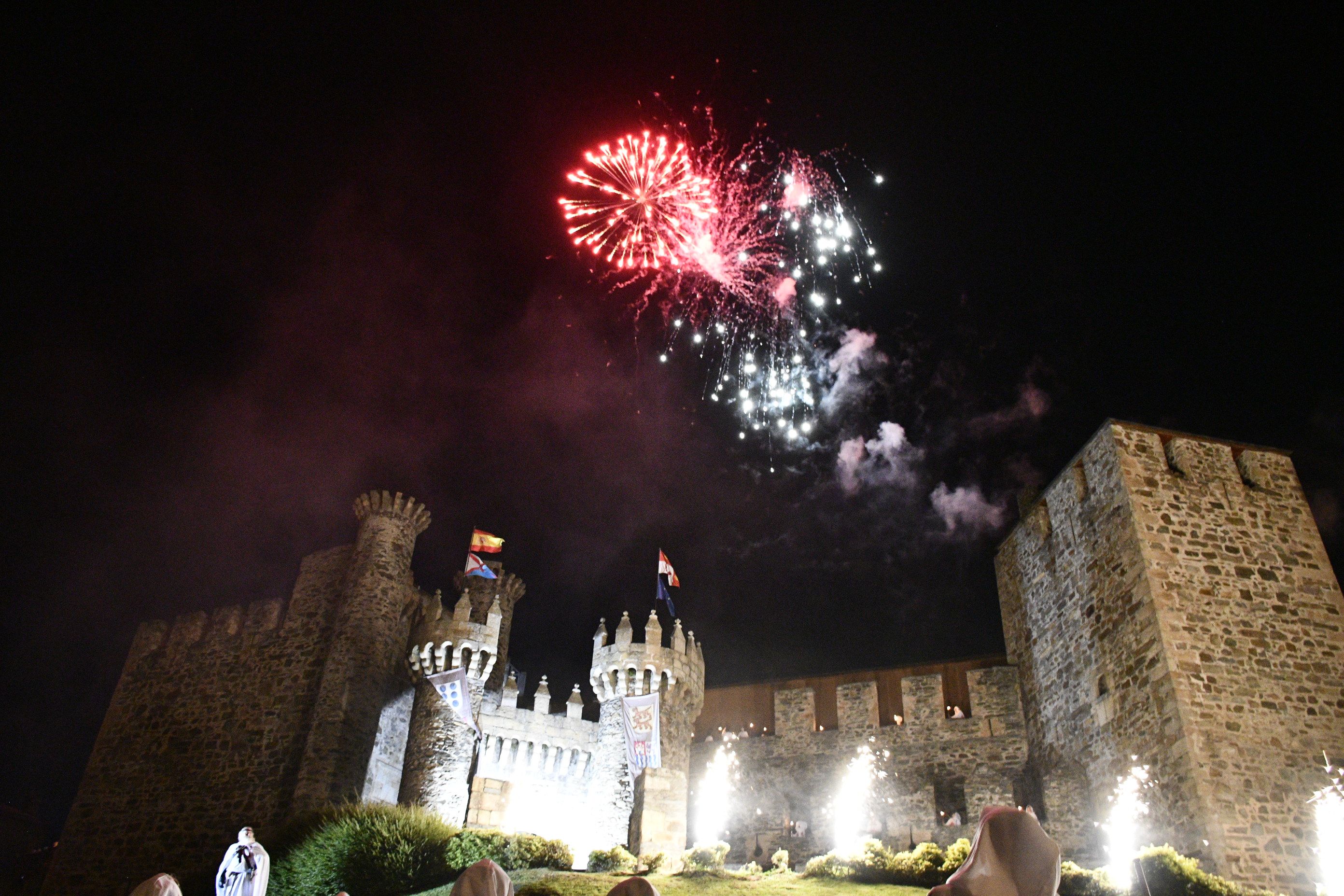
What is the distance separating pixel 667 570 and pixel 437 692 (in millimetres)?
7093

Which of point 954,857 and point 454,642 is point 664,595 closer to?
point 454,642

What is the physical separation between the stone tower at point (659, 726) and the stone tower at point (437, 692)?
2966mm

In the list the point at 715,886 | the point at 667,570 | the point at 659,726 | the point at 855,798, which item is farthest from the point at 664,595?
the point at 715,886

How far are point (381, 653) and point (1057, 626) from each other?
1651cm

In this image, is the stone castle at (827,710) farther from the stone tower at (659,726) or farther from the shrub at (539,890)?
the shrub at (539,890)

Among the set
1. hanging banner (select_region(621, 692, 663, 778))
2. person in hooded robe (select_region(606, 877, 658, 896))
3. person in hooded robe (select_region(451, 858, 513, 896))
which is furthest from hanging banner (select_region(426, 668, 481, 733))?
person in hooded robe (select_region(606, 877, 658, 896))

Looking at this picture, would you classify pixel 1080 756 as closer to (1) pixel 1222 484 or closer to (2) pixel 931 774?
(2) pixel 931 774

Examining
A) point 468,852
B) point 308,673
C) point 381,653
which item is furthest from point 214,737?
point 468,852

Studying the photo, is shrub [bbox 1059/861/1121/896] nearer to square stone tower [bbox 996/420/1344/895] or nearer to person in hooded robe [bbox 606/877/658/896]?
square stone tower [bbox 996/420/1344/895]

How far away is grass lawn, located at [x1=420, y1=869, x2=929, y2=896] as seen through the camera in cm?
1478

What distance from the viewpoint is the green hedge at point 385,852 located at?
16438 mm

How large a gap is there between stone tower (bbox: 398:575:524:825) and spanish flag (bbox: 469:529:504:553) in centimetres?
96

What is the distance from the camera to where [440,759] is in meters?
20.8

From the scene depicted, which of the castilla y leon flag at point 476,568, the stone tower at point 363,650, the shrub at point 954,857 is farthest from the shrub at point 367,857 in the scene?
the shrub at point 954,857
